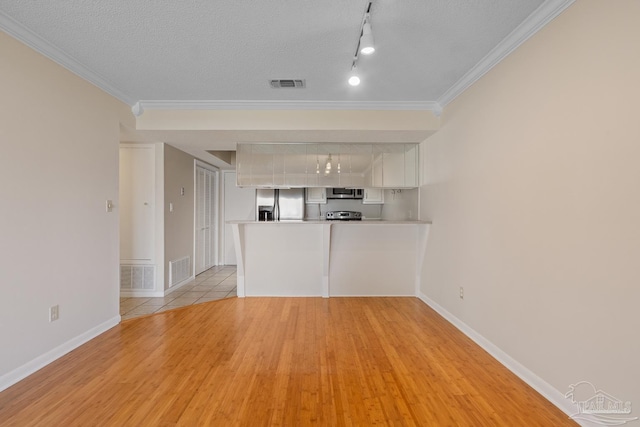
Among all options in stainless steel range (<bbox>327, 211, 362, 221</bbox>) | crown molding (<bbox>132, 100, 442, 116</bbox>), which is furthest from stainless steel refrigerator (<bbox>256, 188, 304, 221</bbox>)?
crown molding (<bbox>132, 100, 442, 116</bbox>)

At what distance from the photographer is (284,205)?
546 cm

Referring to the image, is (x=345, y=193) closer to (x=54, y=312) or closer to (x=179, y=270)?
(x=179, y=270)

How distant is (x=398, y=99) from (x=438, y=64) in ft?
2.50

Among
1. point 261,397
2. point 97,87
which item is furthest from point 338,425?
point 97,87

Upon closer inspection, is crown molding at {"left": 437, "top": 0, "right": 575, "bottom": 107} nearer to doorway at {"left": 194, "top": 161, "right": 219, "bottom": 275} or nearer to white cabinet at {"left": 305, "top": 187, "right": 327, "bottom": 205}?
white cabinet at {"left": 305, "top": 187, "right": 327, "bottom": 205}

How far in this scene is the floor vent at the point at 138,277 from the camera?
4129 millimetres

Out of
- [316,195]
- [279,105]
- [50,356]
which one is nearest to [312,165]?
[279,105]

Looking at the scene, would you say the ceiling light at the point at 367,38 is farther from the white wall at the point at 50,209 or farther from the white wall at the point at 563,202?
the white wall at the point at 50,209

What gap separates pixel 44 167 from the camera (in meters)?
2.28

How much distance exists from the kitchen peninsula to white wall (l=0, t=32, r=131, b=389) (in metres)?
1.68

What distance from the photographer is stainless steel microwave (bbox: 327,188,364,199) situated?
18.4ft

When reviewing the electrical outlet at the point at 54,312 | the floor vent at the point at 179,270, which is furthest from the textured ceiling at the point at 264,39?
the floor vent at the point at 179,270

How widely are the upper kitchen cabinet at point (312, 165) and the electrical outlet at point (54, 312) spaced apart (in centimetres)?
230

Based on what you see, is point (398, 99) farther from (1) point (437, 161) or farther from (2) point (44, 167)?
(2) point (44, 167)
